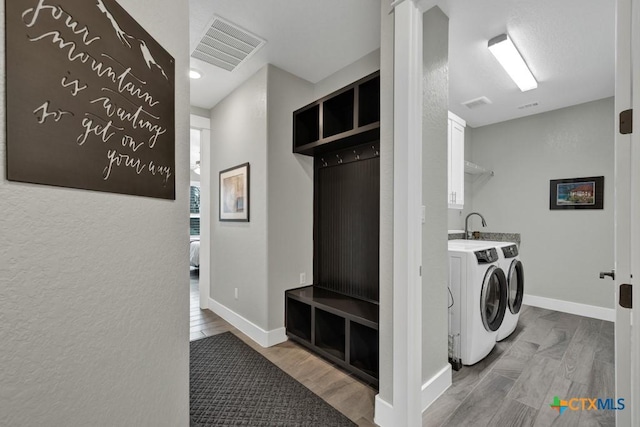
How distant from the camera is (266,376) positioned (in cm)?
207

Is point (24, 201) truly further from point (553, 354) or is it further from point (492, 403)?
point (553, 354)

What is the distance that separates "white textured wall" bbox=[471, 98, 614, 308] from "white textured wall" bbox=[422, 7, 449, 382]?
289 cm

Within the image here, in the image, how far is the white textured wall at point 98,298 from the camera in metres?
0.56

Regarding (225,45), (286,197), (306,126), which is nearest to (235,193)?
(286,197)

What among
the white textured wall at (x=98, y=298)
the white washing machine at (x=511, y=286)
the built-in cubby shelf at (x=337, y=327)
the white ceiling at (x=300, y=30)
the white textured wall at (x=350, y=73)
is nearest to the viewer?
the white textured wall at (x=98, y=298)

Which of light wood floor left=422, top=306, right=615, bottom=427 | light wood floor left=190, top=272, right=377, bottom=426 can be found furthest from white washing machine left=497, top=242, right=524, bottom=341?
light wood floor left=190, top=272, right=377, bottom=426

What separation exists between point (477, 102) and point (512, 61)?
97 cm

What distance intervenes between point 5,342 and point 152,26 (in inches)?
38.2

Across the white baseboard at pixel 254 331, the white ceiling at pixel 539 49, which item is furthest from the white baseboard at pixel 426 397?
the white ceiling at pixel 539 49

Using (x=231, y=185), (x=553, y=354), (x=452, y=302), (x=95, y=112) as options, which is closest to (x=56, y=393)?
(x=95, y=112)

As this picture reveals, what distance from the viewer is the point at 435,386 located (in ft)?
6.05

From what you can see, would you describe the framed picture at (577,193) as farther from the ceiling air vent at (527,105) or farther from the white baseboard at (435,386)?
the white baseboard at (435,386)

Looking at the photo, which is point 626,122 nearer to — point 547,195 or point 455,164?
point 455,164

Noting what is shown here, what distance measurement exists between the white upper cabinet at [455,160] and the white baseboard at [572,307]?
2084 millimetres
